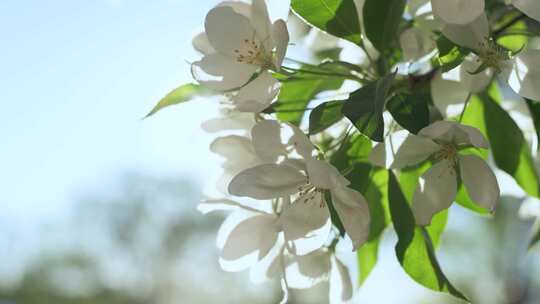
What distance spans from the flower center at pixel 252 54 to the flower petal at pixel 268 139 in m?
0.08

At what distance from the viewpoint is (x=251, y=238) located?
2.77ft

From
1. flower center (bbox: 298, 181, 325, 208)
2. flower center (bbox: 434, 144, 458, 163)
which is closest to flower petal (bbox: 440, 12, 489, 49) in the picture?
flower center (bbox: 434, 144, 458, 163)

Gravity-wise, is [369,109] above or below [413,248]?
above

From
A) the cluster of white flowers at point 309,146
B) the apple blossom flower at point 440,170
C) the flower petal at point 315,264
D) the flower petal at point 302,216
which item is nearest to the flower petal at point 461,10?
the cluster of white flowers at point 309,146

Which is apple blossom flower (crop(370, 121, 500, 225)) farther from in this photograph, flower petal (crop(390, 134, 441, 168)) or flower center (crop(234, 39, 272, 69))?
flower center (crop(234, 39, 272, 69))

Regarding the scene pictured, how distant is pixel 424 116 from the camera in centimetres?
69

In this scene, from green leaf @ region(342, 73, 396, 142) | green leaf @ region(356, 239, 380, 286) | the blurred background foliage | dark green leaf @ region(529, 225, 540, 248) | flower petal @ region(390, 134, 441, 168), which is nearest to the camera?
green leaf @ region(342, 73, 396, 142)

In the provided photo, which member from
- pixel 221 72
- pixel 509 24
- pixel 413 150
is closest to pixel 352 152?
pixel 413 150

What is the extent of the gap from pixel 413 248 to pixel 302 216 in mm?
167

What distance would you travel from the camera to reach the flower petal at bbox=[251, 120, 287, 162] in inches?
27.3

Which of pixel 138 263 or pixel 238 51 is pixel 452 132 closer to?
pixel 238 51

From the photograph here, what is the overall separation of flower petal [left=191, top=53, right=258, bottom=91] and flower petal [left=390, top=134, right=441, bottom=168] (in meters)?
0.18

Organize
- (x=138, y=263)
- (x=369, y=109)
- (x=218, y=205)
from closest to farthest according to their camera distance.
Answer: (x=369, y=109) → (x=218, y=205) → (x=138, y=263)

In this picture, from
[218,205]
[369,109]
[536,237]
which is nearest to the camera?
[369,109]
